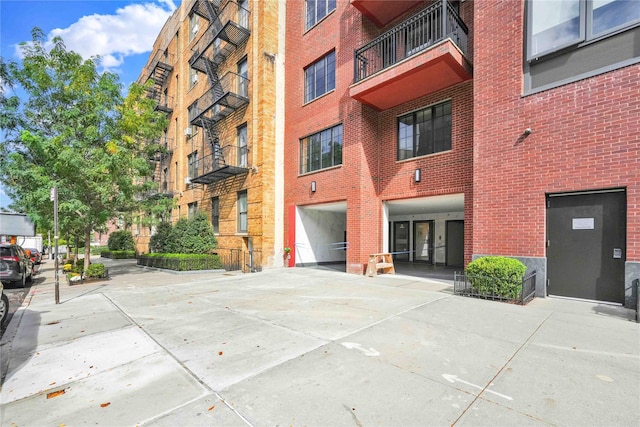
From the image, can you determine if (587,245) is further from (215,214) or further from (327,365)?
(215,214)

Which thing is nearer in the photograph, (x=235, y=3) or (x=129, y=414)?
(x=129, y=414)

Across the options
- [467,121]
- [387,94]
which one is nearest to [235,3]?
[387,94]

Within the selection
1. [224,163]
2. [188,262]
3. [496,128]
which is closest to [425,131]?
[496,128]

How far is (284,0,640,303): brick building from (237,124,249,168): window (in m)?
3.87

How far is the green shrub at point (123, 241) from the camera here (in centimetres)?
2931

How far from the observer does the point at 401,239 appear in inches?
669

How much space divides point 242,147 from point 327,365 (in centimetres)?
1426

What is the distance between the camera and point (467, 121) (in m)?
9.52

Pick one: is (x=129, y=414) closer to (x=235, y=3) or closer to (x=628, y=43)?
(x=628, y=43)

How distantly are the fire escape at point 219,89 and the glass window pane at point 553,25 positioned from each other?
39.7ft

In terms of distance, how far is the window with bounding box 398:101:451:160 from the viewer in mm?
10297

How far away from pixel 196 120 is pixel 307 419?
1876cm

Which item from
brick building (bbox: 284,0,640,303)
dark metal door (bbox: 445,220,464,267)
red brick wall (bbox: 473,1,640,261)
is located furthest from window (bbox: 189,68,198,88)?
dark metal door (bbox: 445,220,464,267)

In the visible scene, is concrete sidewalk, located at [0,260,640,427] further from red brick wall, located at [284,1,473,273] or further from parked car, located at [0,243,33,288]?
parked car, located at [0,243,33,288]
